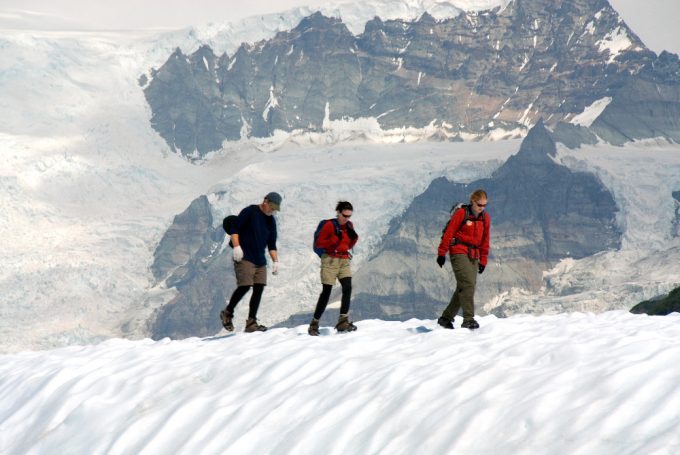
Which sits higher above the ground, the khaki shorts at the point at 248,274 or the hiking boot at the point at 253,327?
the khaki shorts at the point at 248,274

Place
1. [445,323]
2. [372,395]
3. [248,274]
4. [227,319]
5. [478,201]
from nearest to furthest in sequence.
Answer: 1. [372,395]
2. [478,201]
3. [445,323]
4. [248,274]
5. [227,319]

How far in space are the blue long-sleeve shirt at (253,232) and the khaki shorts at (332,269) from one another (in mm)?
978

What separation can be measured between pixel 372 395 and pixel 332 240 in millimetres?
6138

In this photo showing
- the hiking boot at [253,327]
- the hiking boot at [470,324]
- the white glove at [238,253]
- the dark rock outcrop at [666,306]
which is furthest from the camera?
the dark rock outcrop at [666,306]

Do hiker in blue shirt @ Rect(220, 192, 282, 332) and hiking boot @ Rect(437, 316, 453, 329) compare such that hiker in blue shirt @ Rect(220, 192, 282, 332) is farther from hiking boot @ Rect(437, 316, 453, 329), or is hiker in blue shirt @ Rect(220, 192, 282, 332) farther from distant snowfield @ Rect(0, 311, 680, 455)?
hiking boot @ Rect(437, 316, 453, 329)

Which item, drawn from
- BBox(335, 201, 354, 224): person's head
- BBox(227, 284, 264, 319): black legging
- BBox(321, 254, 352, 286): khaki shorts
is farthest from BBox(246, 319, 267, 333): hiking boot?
BBox(335, 201, 354, 224): person's head

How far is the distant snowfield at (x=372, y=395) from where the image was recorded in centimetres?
1046

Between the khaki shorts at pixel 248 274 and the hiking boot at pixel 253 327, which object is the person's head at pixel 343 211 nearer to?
the khaki shorts at pixel 248 274

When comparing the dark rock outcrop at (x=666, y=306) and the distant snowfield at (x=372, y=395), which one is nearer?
the distant snowfield at (x=372, y=395)

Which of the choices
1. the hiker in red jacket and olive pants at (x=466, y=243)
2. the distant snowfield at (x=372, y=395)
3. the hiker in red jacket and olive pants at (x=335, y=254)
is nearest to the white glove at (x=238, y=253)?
the hiker in red jacket and olive pants at (x=335, y=254)

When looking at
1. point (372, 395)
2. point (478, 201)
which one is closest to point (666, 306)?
point (478, 201)

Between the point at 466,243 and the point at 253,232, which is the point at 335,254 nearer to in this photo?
the point at 253,232

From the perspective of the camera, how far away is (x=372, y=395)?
40.4ft

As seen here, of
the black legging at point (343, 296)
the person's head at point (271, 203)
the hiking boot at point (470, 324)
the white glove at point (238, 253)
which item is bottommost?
the hiking boot at point (470, 324)
